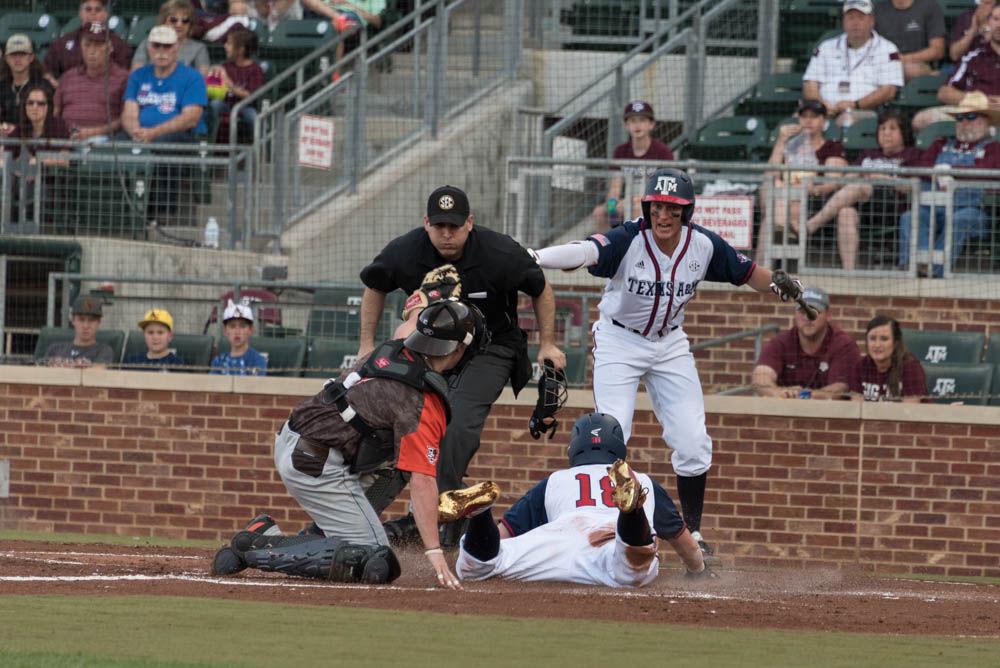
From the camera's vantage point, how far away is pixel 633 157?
1352 centimetres

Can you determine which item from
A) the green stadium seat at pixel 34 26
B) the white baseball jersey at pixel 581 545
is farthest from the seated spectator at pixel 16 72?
the white baseball jersey at pixel 581 545

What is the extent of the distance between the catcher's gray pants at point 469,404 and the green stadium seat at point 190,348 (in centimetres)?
409

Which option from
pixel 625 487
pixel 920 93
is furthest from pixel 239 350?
pixel 920 93

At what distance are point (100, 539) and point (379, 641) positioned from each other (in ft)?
18.8

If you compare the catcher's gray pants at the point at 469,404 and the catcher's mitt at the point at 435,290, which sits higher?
the catcher's mitt at the point at 435,290

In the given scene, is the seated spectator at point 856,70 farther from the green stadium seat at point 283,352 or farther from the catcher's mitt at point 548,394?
the catcher's mitt at point 548,394

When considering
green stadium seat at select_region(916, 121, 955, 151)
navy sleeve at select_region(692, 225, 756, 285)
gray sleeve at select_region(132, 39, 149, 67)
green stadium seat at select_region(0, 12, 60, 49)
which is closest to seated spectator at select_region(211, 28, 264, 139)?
gray sleeve at select_region(132, 39, 149, 67)

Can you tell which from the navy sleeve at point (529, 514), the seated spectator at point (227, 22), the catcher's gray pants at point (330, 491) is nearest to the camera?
the catcher's gray pants at point (330, 491)

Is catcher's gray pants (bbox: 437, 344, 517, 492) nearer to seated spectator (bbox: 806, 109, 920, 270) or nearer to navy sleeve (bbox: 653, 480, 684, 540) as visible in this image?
navy sleeve (bbox: 653, 480, 684, 540)

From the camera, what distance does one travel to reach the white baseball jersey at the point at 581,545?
7.65 meters

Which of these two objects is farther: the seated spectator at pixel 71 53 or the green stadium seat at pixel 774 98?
the seated spectator at pixel 71 53

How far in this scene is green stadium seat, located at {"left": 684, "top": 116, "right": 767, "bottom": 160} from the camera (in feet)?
46.8

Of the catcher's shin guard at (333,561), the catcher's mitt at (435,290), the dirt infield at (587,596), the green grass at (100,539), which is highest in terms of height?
the catcher's mitt at (435,290)

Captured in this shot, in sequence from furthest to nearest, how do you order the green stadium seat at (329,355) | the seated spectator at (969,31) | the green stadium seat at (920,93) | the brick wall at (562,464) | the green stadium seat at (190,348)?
the seated spectator at (969,31) < the green stadium seat at (920,93) < the green stadium seat at (190,348) < the green stadium seat at (329,355) < the brick wall at (562,464)
